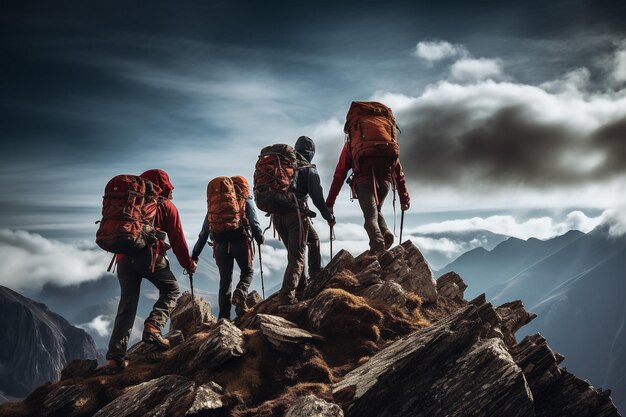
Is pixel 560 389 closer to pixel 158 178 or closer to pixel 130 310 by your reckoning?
pixel 130 310

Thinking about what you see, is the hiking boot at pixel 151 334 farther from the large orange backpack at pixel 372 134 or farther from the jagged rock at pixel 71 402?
the large orange backpack at pixel 372 134

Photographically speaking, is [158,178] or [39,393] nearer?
[39,393]

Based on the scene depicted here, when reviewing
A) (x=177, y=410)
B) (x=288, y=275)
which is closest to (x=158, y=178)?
(x=288, y=275)

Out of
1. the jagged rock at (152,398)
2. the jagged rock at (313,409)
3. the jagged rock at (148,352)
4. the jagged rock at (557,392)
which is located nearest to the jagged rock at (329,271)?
the jagged rock at (148,352)

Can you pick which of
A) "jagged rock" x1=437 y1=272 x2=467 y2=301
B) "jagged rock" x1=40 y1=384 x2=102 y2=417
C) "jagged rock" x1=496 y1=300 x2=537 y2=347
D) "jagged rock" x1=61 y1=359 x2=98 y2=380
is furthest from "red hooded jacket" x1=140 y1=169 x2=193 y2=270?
"jagged rock" x1=496 y1=300 x2=537 y2=347

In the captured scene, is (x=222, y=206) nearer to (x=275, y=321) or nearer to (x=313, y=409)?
(x=275, y=321)

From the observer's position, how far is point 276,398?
9516mm

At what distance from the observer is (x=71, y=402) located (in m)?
10.1

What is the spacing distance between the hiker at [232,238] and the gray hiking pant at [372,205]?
422 cm

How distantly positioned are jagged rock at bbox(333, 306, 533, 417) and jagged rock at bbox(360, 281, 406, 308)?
3.40 m

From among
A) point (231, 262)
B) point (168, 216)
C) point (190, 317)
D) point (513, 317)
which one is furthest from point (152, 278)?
point (513, 317)

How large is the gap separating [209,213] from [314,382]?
731 cm

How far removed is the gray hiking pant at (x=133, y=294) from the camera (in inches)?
442

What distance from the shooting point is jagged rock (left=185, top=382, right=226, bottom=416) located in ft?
28.8
